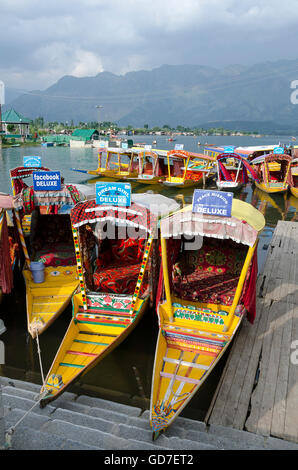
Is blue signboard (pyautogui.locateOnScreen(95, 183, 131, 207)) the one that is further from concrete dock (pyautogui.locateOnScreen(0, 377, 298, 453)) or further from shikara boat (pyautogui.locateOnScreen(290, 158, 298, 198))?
shikara boat (pyautogui.locateOnScreen(290, 158, 298, 198))

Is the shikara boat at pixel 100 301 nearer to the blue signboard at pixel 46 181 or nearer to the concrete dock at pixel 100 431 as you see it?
the concrete dock at pixel 100 431

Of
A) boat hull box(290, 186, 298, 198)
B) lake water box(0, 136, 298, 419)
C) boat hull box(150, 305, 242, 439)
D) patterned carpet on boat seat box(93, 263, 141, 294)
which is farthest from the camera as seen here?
boat hull box(290, 186, 298, 198)

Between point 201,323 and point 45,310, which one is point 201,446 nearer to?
point 201,323

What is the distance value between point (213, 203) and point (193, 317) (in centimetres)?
234

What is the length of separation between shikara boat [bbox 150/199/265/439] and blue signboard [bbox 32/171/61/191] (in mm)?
4448

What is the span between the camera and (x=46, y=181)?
9578mm

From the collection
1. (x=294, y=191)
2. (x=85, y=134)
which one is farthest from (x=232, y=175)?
(x=85, y=134)

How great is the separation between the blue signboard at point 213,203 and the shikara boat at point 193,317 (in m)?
0.11

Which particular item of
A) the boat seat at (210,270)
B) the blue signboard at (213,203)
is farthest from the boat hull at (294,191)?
the blue signboard at (213,203)

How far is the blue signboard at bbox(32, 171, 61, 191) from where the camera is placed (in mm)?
9523

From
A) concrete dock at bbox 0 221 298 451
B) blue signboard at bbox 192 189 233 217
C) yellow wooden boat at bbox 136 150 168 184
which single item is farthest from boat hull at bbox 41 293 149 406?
yellow wooden boat at bbox 136 150 168 184
